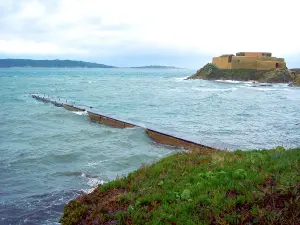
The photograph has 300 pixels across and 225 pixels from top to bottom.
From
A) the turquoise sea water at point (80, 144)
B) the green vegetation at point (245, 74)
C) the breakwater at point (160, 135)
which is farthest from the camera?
the green vegetation at point (245, 74)

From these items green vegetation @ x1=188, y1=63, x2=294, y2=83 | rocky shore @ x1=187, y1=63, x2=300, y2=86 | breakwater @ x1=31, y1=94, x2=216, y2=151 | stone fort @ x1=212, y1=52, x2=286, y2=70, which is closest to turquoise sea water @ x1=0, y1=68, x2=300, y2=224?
breakwater @ x1=31, y1=94, x2=216, y2=151

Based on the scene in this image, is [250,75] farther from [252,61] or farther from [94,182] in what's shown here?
[94,182]

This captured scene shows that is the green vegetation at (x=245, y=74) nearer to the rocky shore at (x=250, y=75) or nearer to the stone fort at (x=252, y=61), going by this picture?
the rocky shore at (x=250, y=75)

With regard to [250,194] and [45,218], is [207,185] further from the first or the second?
[45,218]

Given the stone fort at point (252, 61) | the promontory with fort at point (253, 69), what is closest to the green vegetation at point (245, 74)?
the promontory with fort at point (253, 69)

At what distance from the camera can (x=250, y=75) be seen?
265 ft

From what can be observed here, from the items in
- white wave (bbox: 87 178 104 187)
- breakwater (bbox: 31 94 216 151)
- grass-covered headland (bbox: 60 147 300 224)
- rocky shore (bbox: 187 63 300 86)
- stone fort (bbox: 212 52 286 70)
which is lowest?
white wave (bbox: 87 178 104 187)

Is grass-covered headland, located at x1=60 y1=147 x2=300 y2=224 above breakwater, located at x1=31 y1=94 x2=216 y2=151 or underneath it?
above

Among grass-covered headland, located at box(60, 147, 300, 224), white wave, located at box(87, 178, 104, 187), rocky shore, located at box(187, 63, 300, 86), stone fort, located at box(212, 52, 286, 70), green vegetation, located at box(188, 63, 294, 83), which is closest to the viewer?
grass-covered headland, located at box(60, 147, 300, 224)

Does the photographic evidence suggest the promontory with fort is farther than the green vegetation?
Yes

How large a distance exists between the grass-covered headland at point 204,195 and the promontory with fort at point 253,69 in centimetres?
7128

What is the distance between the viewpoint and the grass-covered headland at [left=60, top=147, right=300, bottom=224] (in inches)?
219

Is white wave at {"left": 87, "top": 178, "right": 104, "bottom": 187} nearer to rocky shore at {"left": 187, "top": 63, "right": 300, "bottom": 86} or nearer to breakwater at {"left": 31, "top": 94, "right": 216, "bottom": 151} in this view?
breakwater at {"left": 31, "top": 94, "right": 216, "bottom": 151}

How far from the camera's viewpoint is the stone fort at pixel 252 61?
78.9 meters
